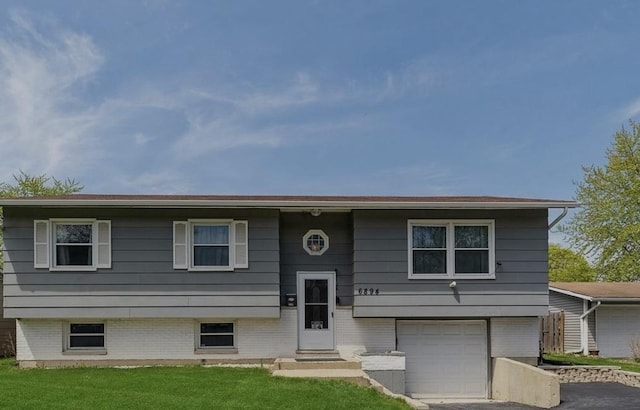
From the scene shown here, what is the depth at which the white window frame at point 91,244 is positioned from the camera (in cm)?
1256

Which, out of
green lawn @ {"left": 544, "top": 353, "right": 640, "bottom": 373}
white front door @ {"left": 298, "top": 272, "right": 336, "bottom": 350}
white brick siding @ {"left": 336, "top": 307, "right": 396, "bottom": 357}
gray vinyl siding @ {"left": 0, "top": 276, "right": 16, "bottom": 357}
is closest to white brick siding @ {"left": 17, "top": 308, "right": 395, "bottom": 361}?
white brick siding @ {"left": 336, "top": 307, "right": 396, "bottom": 357}

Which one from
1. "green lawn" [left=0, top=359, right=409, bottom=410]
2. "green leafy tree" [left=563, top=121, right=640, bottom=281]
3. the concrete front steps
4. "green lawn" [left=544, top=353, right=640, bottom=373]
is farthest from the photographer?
"green leafy tree" [left=563, top=121, right=640, bottom=281]

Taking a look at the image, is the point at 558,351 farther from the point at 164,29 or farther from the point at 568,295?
the point at 164,29

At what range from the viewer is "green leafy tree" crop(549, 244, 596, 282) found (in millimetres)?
34500

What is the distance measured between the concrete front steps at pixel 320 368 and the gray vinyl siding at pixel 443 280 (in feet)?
4.08

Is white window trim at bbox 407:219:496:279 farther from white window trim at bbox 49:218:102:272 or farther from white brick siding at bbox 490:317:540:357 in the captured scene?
white window trim at bbox 49:218:102:272

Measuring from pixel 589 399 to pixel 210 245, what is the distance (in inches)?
322

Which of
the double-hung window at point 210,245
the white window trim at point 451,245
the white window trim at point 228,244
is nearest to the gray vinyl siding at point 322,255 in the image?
the double-hung window at point 210,245

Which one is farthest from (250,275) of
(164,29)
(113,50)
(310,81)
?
(310,81)

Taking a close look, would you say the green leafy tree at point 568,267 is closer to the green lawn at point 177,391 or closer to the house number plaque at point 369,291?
the house number plaque at point 369,291

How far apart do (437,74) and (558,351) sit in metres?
10.3

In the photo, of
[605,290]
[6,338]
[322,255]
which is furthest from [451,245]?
[6,338]

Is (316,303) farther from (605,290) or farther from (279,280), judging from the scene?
(605,290)

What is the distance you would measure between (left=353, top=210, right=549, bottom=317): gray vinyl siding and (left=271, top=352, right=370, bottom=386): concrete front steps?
4.08 feet
